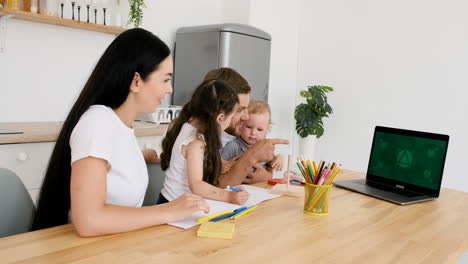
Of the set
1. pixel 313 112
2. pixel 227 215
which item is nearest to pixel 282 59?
pixel 313 112

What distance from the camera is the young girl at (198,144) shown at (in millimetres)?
1460

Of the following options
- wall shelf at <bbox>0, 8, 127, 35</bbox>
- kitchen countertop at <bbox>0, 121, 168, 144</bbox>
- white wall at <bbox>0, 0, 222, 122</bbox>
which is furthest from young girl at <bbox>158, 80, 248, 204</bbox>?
white wall at <bbox>0, 0, 222, 122</bbox>

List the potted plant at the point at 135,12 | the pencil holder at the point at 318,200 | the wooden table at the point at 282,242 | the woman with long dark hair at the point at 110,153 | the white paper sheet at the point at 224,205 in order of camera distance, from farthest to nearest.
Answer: the potted plant at the point at 135,12
the pencil holder at the point at 318,200
the white paper sheet at the point at 224,205
the woman with long dark hair at the point at 110,153
the wooden table at the point at 282,242

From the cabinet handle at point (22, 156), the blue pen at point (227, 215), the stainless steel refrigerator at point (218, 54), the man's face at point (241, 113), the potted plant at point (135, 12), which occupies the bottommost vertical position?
the cabinet handle at point (22, 156)

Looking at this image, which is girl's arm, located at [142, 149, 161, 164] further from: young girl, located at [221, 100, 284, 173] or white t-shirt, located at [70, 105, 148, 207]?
young girl, located at [221, 100, 284, 173]

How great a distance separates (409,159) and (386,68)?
2.42 metres

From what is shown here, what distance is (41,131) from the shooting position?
2.28 meters

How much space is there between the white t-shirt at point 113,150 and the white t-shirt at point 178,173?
0.86 feet

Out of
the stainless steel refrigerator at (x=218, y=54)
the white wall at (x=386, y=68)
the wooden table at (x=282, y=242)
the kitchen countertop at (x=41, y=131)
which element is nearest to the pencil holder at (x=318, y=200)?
the wooden table at (x=282, y=242)

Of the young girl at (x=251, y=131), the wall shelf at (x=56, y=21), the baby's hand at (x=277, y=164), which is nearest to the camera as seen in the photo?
the baby's hand at (x=277, y=164)

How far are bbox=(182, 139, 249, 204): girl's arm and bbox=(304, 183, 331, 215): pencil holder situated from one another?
0.21 metres

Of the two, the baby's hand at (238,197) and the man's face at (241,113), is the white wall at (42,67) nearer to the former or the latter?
the man's face at (241,113)

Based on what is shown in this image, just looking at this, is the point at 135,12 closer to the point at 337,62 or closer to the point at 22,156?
the point at 22,156

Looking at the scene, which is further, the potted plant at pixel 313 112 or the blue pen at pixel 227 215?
the potted plant at pixel 313 112
